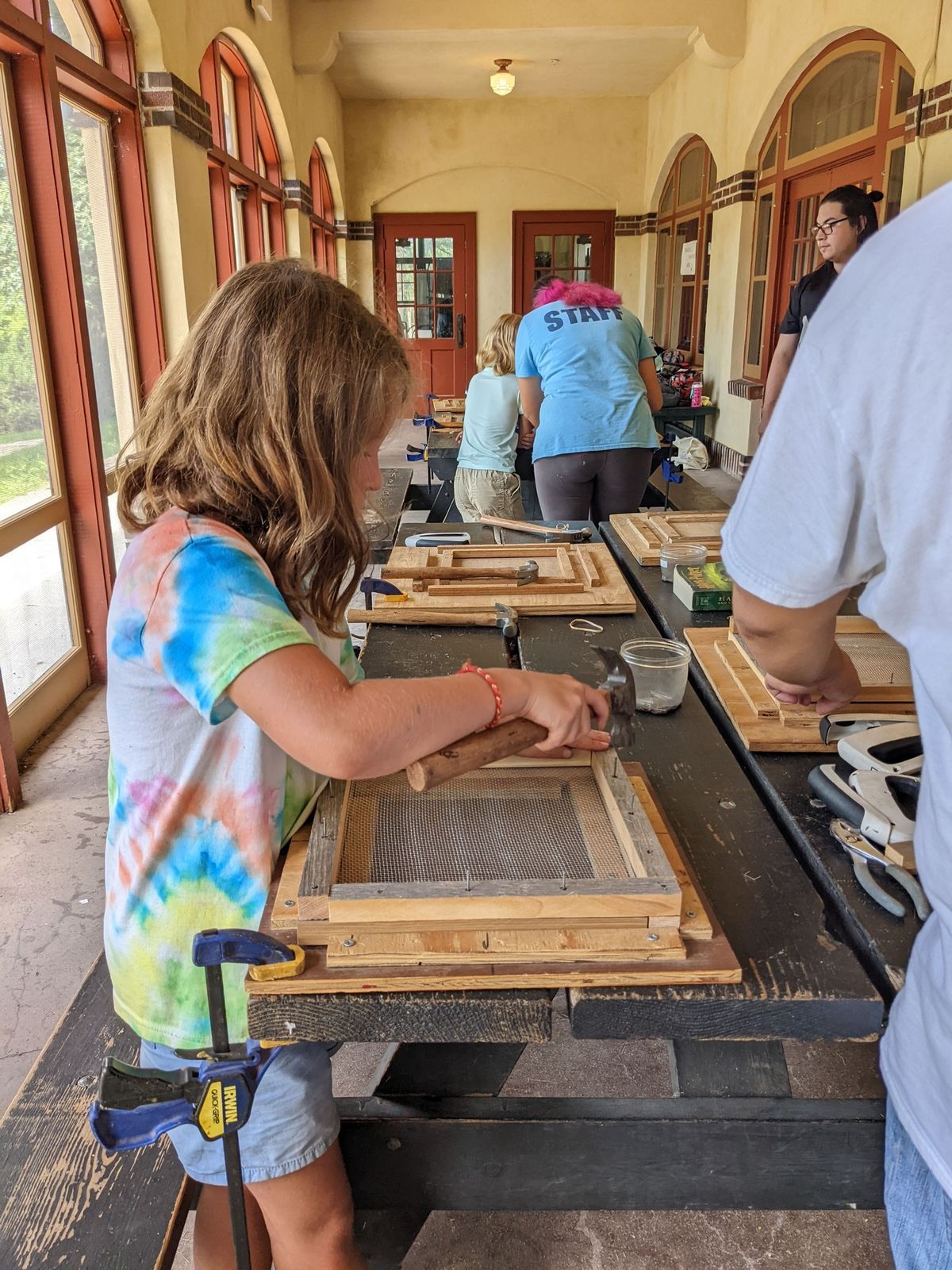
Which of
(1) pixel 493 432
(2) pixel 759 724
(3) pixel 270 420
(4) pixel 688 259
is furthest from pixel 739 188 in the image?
(3) pixel 270 420

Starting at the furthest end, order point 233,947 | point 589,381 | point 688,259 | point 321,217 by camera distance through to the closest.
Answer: point 321,217, point 688,259, point 589,381, point 233,947

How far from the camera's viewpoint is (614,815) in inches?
44.0

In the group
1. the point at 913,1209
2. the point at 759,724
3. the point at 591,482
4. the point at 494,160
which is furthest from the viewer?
the point at 494,160

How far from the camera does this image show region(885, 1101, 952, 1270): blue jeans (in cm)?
75

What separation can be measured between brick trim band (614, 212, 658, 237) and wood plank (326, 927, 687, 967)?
11544 mm

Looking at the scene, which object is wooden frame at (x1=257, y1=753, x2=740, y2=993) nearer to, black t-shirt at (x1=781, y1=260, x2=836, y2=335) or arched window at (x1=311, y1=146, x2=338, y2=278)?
black t-shirt at (x1=781, y1=260, x2=836, y2=335)

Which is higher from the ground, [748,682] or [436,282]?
[436,282]

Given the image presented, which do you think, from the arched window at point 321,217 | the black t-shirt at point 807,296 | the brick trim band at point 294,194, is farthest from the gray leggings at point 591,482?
the arched window at point 321,217

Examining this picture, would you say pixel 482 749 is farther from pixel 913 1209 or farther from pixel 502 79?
pixel 502 79

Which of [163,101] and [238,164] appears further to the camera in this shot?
[238,164]

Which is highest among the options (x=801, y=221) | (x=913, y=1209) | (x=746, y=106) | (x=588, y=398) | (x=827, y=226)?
(x=746, y=106)

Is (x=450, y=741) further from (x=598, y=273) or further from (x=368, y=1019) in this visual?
(x=598, y=273)

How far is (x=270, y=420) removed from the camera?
3.43 ft

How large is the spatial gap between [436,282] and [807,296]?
7.79 m
